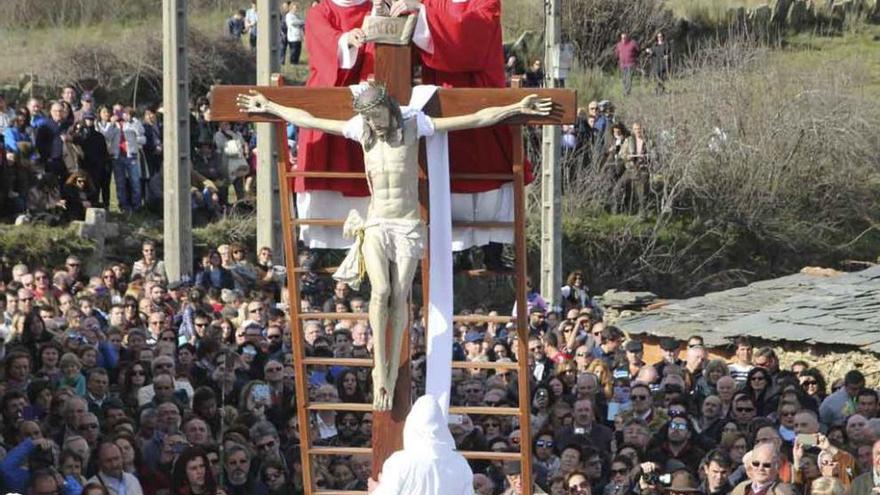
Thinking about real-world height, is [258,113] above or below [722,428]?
above

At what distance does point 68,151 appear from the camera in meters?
25.1

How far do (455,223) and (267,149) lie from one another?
33.5 ft

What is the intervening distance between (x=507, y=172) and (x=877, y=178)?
25.4 m

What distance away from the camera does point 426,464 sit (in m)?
10.7

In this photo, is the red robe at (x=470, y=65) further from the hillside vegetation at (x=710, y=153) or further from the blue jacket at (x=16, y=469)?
the hillside vegetation at (x=710, y=153)

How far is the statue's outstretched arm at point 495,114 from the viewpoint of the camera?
1282 cm

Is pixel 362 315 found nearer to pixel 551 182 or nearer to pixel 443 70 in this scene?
pixel 443 70

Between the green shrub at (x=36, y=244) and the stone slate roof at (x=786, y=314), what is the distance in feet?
20.0

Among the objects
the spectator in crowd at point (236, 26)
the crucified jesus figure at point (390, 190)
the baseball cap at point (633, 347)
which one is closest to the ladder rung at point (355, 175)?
the crucified jesus figure at point (390, 190)

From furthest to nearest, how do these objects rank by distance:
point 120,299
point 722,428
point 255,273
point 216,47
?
1. point 216,47
2. point 255,273
3. point 120,299
4. point 722,428

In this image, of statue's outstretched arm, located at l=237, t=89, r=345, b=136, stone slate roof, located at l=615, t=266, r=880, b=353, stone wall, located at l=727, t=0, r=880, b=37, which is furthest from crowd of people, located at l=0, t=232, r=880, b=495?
stone wall, located at l=727, t=0, r=880, b=37

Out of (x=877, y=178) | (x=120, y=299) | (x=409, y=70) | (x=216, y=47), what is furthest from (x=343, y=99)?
(x=877, y=178)

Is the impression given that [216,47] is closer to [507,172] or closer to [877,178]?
[877,178]

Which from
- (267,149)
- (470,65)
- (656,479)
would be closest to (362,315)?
(470,65)
